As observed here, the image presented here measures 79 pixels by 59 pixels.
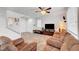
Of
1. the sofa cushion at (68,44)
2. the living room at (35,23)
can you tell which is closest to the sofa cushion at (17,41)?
the living room at (35,23)

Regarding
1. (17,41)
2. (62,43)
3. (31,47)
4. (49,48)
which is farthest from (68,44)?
(17,41)

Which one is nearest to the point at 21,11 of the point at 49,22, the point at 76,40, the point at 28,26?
the point at 28,26

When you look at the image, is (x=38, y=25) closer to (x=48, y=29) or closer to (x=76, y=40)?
(x=48, y=29)

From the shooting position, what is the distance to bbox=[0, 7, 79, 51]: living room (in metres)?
1.48

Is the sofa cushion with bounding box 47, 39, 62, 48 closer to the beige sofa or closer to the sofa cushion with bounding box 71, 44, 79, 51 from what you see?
the beige sofa

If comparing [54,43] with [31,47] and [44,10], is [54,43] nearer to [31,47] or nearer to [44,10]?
[31,47]

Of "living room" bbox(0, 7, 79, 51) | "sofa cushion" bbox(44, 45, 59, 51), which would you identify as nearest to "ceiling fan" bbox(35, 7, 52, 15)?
"living room" bbox(0, 7, 79, 51)

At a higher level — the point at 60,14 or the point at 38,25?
the point at 60,14

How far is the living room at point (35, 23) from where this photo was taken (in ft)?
4.87

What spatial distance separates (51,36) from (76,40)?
0.84 feet

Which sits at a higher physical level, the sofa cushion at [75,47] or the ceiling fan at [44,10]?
the ceiling fan at [44,10]

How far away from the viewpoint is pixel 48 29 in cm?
152

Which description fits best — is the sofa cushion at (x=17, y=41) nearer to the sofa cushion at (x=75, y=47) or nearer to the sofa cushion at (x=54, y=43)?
the sofa cushion at (x=54, y=43)

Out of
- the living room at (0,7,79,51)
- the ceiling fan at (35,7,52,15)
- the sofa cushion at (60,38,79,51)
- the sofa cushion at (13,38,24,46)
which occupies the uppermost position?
the ceiling fan at (35,7,52,15)
